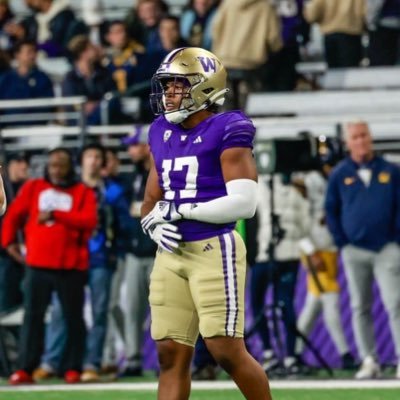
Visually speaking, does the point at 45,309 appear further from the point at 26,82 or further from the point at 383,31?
the point at 383,31

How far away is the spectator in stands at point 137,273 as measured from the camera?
12.9m

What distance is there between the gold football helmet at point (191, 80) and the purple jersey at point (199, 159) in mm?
99

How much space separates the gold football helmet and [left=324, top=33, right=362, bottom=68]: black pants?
26.9 ft

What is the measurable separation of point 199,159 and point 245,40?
8211mm

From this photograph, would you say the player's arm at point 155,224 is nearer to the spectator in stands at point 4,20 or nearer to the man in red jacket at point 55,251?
the man in red jacket at point 55,251

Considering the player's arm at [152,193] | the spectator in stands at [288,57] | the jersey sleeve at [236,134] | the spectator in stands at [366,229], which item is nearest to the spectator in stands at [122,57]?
the spectator in stands at [288,57]

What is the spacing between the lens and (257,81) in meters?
15.7

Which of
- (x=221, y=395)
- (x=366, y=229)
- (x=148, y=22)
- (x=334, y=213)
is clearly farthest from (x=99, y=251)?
(x=148, y=22)

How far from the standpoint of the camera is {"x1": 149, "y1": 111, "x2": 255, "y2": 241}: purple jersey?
732cm

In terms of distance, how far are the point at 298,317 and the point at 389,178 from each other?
1.77m

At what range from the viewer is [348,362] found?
13.3m

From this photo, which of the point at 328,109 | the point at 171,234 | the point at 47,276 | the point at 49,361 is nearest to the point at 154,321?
the point at 171,234

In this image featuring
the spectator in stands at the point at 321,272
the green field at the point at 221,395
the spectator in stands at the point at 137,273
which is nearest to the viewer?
the green field at the point at 221,395

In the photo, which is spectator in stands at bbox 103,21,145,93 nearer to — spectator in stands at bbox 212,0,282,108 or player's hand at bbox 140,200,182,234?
spectator in stands at bbox 212,0,282,108
